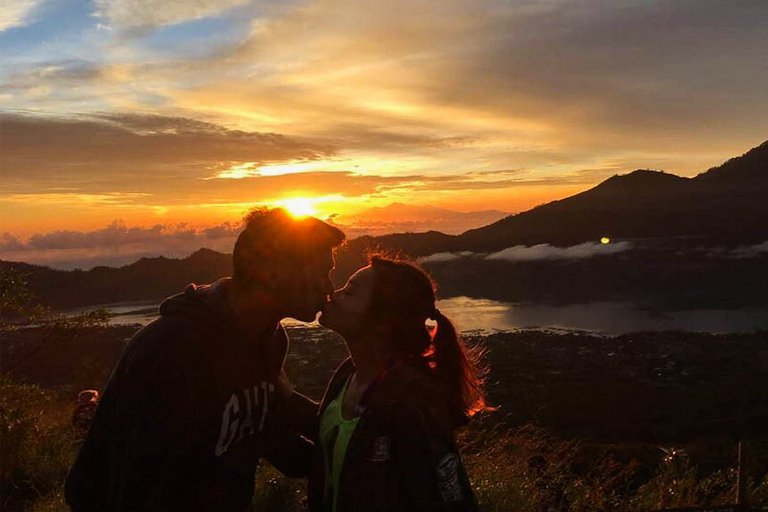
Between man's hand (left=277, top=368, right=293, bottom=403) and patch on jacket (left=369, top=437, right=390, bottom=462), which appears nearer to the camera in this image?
patch on jacket (left=369, top=437, right=390, bottom=462)

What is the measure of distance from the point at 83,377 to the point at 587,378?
8532cm

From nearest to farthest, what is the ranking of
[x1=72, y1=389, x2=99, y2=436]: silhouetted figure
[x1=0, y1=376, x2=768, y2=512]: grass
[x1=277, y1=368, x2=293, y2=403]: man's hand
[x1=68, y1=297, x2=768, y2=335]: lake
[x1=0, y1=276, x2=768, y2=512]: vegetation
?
[x1=277, y1=368, x2=293, y2=403]: man's hand < [x1=0, y1=376, x2=768, y2=512]: grass < [x1=0, y1=276, x2=768, y2=512]: vegetation < [x1=72, y1=389, x2=99, y2=436]: silhouetted figure < [x1=68, y1=297, x2=768, y2=335]: lake

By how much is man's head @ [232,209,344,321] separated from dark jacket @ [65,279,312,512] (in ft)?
0.48

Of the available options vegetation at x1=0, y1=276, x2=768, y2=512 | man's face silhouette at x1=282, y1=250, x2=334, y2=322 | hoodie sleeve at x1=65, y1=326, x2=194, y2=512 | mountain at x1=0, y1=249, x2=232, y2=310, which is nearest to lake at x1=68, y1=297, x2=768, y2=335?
vegetation at x1=0, y1=276, x2=768, y2=512

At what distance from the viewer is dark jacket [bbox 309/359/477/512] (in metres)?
2.40

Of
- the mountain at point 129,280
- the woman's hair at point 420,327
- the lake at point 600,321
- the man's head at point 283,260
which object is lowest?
the lake at point 600,321

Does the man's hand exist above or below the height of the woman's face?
below

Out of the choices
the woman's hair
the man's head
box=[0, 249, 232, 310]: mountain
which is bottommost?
box=[0, 249, 232, 310]: mountain

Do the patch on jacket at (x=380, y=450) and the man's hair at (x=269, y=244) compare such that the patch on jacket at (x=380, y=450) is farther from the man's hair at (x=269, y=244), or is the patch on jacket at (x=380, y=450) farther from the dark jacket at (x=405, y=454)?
the man's hair at (x=269, y=244)

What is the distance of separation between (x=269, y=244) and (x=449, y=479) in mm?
1133

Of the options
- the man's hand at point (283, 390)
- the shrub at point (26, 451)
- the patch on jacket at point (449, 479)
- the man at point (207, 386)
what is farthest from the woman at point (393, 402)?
the shrub at point (26, 451)

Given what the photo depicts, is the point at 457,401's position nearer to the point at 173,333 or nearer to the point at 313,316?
the point at 313,316

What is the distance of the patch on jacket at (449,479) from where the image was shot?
94.0 inches

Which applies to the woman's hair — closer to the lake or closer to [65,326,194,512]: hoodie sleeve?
[65,326,194,512]: hoodie sleeve
